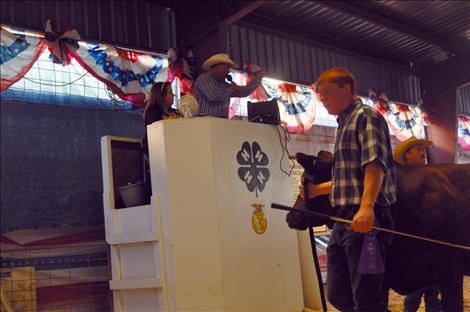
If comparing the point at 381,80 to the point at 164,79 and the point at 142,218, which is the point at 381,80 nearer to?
the point at 164,79

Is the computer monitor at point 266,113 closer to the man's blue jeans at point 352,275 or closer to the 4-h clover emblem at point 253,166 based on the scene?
the 4-h clover emblem at point 253,166

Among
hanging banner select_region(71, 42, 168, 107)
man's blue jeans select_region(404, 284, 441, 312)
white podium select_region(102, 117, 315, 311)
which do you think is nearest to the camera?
man's blue jeans select_region(404, 284, 441, 312)

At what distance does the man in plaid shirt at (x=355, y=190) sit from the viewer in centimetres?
243

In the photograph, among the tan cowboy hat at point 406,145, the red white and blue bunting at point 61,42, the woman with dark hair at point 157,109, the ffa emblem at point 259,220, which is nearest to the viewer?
the ffa emblem at point 259,220

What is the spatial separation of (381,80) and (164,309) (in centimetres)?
799

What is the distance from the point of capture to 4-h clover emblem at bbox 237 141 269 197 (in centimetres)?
448

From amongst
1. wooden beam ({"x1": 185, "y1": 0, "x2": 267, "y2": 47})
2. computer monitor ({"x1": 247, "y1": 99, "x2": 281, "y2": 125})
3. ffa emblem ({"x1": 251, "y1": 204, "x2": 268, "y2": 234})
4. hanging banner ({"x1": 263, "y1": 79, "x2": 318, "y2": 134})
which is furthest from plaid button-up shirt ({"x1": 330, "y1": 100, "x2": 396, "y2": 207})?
hanging banner ({"x1": 263, "y1": 79, "x2": 318, "y2": 134})

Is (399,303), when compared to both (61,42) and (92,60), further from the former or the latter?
(61,42)

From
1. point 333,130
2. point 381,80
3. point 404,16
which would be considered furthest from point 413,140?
point 381,80

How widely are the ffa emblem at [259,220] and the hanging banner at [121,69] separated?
276 centimetres

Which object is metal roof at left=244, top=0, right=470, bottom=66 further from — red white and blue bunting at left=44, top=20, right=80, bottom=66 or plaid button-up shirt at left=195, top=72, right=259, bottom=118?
red white and blue bunting at left=44, top=20, right=80, bottom=66

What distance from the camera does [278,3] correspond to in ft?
27.2

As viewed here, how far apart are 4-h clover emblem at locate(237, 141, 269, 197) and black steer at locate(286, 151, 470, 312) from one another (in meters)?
1.59

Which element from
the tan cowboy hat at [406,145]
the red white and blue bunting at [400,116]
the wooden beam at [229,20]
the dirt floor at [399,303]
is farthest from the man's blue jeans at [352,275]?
the red white and blue bunting at [400,116]
